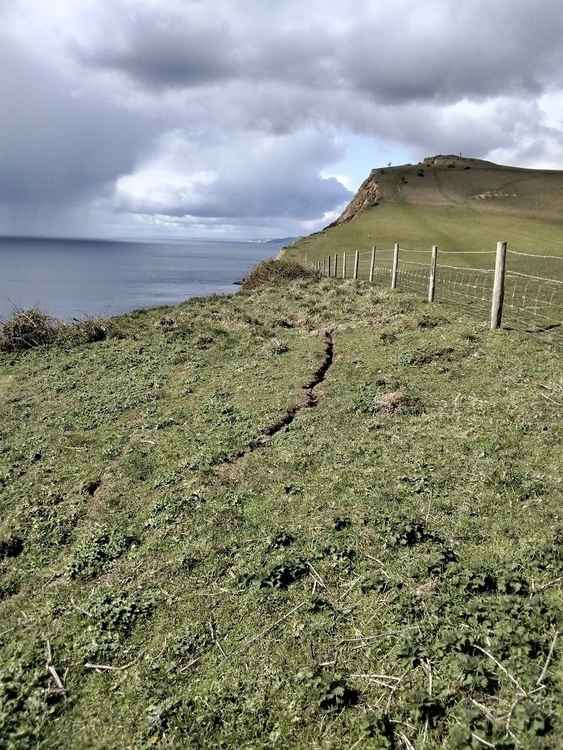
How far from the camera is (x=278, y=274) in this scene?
3788 cm

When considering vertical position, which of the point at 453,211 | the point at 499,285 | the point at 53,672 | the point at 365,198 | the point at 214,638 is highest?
the point at 365,198

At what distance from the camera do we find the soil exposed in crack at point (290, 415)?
9320mm

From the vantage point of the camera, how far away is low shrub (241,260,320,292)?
37000 millimetres

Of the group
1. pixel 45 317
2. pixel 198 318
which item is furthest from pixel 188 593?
pixel 45 317

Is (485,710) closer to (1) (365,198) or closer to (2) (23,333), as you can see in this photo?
(2) (23,333)

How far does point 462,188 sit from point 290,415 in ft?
344

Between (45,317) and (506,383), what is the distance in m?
19.7

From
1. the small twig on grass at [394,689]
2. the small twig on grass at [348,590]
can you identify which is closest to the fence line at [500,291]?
the small twig on grass at [348,590]

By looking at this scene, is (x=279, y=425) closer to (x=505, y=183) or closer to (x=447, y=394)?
(x=447, y=394)

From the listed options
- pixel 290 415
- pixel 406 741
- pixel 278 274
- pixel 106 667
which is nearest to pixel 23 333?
pixel 290 415

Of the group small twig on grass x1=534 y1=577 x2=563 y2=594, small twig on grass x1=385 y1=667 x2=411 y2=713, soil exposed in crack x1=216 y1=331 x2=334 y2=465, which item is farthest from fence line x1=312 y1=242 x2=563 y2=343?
small twig on grass x1=385 y1=667 x2=411 y2=713

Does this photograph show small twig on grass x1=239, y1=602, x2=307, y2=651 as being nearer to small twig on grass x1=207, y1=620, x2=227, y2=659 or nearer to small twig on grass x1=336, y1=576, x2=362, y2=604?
small twig on grass x1=207, y1=620, x2=227, y2=659

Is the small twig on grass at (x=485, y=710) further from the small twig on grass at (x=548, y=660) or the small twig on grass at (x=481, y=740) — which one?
the small twig on grass at (x=548, y=660)

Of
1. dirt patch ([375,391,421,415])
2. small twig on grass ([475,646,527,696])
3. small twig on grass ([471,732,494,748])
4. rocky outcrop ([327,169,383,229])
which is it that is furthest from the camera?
rocky outcrop ([327,169,383,229])
